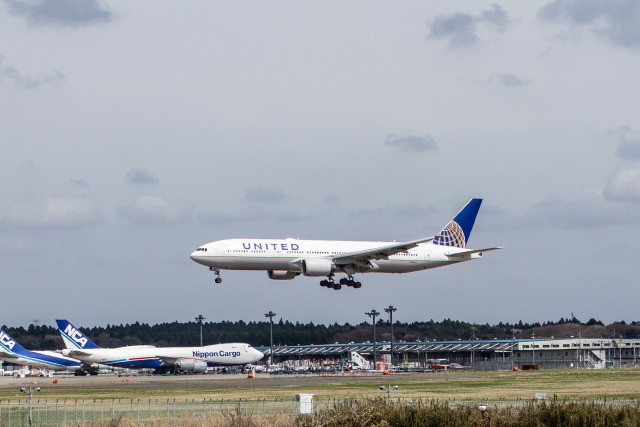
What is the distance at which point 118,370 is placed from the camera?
10231 centimetres

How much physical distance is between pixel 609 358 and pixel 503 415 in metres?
124

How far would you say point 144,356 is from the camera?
94.3m

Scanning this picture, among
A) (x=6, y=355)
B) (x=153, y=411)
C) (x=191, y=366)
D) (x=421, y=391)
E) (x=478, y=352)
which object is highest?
(x=6, y=355)

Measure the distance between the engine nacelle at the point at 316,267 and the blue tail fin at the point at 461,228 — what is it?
14.3 metres

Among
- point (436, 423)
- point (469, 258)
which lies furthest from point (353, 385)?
point (436, 423)

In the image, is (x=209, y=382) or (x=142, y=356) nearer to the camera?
(x=209, y=382)

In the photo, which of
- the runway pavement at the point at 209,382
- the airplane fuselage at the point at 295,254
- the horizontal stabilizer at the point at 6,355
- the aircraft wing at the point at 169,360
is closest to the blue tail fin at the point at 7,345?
the horizontal stabilizer at the point at 6,355

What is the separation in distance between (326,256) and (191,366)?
34.0 m

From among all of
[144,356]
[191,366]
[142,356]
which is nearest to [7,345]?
[142,356]

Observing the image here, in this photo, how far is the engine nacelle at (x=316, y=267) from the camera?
210 ft

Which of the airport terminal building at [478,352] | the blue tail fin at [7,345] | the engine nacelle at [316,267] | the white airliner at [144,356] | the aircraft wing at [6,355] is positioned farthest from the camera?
the airport terminal building at [478,352]

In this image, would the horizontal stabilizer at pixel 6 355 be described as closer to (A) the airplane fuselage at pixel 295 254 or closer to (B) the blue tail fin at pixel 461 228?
(A) the airplane fuselage at pixel 295 254

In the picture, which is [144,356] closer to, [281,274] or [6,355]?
[6,355]

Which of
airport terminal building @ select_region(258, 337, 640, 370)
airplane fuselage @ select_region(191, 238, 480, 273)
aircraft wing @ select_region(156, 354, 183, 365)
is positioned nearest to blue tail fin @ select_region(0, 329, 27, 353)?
aircraft wing @ select_region(156, 354, 183, 365)
